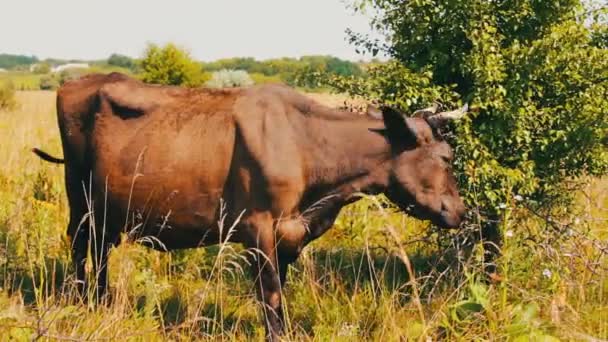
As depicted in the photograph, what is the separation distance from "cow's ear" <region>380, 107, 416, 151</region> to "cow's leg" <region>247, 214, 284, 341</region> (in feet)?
3.51

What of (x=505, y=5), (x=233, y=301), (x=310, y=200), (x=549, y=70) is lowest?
(x=233, y=301)

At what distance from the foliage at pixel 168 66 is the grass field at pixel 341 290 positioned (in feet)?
66.0

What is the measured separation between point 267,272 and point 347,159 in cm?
98

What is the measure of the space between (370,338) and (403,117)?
157 cm

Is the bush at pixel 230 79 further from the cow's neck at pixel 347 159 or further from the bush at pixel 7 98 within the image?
the cow's neck at pixel 347 159

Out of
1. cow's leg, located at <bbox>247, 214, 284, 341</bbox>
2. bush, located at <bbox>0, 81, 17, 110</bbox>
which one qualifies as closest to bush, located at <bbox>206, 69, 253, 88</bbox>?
→ bush, located at <bbox>0, 81, 17, 110</bbox>

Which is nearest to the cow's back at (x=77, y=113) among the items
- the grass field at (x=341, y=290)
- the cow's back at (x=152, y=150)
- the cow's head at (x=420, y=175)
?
the cow's back at (x=152, y=150)

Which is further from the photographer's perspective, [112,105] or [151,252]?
[151,252]

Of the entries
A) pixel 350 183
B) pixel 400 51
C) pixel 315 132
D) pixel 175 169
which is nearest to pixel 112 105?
pixel 175 169

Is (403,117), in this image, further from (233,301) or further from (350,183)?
(233,301)

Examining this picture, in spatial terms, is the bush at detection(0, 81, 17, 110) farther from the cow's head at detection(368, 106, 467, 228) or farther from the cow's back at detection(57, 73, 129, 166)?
the cow's head at detection(368, 106, 467, 228)

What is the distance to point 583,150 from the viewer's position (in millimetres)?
5375

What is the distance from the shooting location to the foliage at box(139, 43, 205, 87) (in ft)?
89.9

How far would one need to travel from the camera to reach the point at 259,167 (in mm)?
4527
